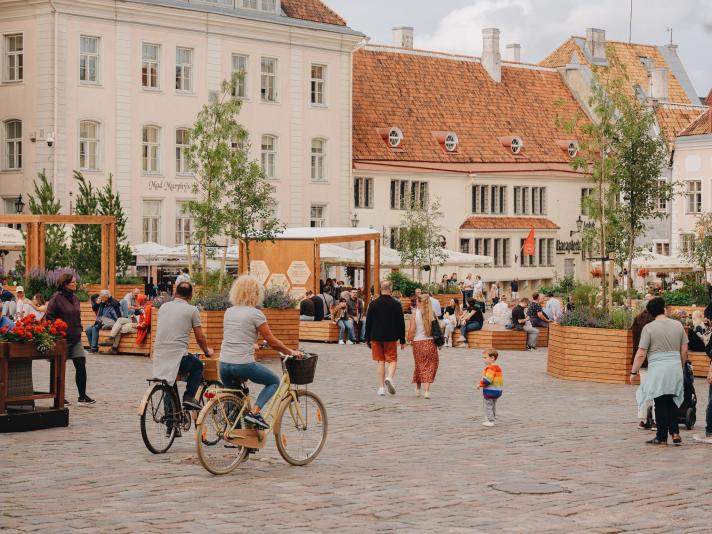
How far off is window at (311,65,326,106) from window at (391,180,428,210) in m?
5.90

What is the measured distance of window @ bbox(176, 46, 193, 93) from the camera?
5872cm

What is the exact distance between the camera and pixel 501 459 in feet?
51.2

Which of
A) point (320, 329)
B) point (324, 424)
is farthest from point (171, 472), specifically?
point (320, 329)

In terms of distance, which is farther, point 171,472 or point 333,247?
point 333,247

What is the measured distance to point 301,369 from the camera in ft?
47.1

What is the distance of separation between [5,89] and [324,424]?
42.9 m

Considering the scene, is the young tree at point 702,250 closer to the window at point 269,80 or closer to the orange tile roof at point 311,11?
the window at point 269,80

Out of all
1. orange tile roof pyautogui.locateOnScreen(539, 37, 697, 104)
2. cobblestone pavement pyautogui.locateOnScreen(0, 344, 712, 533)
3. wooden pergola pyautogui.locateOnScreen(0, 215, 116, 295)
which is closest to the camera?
cobblestone pavement pyautogui.locateOnScreen(0, 344, 712, 533)

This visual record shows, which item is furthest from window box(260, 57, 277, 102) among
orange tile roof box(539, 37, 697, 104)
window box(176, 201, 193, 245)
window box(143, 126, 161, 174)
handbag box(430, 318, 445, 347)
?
handbag box(430, 318, 445, 347)

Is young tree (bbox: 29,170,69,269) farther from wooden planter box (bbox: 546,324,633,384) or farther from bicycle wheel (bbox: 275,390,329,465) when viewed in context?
bicycle wheel (bbox: 275,390,329,465)

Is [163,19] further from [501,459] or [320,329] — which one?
[501,459]

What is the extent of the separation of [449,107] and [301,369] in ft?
197

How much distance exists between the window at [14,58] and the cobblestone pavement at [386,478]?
3618 centimetres

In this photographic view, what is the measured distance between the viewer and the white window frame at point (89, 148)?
55.7 meters
